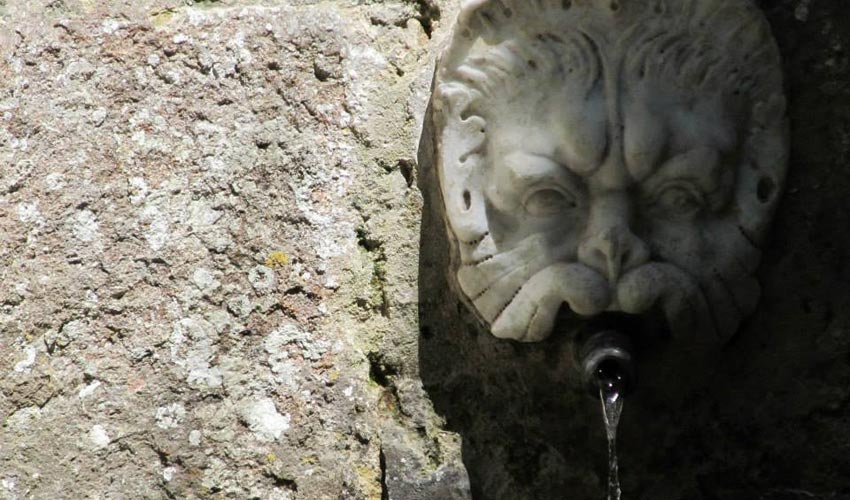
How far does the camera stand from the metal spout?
1292 mm

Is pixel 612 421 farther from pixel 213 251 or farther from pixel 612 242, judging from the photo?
pixel 213 251

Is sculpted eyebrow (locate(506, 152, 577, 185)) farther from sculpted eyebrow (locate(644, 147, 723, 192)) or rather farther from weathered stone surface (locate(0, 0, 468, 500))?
weathered stone surface (locate(0, 0, 468, 500))

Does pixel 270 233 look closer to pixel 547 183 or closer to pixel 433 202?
pixel 433 202

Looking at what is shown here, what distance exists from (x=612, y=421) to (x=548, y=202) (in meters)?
0.22

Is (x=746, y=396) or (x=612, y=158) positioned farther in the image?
(x=746, y=396)

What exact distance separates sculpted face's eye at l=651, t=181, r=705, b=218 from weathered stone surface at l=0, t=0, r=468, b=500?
10.7 inches

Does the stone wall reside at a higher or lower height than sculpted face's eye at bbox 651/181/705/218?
lower

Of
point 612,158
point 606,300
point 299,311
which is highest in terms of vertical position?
point 612,158

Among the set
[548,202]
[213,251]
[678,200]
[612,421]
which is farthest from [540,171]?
[213,251]

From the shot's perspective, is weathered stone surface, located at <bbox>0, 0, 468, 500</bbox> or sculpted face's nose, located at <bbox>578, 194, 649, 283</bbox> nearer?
sculpted face's nose, located at <bbox>578, 194, 649, 283</bbox>

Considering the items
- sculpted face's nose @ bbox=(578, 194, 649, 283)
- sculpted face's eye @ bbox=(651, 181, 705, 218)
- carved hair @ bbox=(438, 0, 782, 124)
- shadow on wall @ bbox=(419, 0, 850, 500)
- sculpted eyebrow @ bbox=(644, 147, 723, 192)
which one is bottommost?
shadow on wall @ bbox=(419, 0, 850, 500)

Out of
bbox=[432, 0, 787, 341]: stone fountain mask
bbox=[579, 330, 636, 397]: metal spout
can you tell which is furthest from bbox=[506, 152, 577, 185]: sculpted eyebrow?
bbox=[579, 330, 636, 397]: metal spout

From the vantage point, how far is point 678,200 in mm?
1285

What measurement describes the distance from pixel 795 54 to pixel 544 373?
1.35 ft
